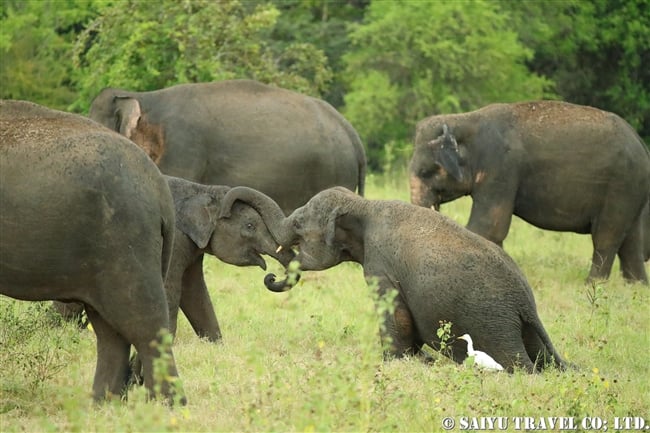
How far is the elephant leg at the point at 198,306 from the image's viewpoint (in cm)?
1085

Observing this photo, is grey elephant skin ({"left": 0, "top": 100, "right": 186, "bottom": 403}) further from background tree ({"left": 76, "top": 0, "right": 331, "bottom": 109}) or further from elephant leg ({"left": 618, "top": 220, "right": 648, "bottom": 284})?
background tree ({"left": 76, "top": 0, "right": 331, "bottom": 109})

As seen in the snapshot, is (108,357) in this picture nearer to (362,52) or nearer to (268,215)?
(268,215)

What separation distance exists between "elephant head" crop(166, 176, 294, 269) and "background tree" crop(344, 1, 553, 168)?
16.1 m

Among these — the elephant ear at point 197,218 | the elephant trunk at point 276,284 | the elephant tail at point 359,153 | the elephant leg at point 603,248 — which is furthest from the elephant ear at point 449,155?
the elephant ear at point 197,218

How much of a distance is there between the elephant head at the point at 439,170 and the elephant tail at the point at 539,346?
5049mm

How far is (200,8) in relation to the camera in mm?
19719

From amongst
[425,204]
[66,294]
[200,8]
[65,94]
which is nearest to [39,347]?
[66,294]

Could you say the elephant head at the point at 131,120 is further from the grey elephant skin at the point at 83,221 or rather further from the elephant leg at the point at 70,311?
the grey elephant skin at the point at 83,221

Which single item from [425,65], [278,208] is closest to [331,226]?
[278,208]

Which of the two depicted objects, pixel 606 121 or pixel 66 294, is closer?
pixel 66 294

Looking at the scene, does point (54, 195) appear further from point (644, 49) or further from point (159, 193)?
point (644, 49)

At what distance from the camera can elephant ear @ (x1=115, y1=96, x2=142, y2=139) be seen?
14.4m

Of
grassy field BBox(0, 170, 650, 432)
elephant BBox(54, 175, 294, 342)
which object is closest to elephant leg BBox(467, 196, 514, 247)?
grassy field BBox(0, 170, 650, 432)

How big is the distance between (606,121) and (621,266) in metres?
1.68
